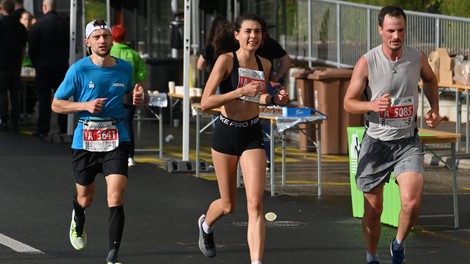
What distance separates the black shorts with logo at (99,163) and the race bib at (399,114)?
1927 millimetres

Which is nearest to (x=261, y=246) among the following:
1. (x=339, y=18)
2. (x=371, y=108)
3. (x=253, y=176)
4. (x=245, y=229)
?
(x=253, y=176)

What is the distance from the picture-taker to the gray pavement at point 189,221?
10.8m

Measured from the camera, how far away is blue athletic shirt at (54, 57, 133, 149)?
10227mm

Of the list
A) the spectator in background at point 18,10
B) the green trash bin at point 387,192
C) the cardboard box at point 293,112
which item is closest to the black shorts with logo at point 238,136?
the green trash bin at point 387,192

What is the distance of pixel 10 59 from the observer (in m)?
22.7

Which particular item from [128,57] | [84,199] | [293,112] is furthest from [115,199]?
[128,57]

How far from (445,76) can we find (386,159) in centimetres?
986

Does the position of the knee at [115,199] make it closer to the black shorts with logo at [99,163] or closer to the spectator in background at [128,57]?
the black shorts with logo at [99,163]

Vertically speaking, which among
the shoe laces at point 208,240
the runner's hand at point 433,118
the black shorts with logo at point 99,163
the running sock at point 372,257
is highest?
the runner's hand at point 433,118

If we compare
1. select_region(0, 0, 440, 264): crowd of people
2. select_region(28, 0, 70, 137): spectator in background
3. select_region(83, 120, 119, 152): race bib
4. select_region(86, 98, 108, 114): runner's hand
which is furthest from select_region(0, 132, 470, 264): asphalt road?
select_region(28, 0, 70, 137): spectator in background

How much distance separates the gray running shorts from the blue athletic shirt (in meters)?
1.83

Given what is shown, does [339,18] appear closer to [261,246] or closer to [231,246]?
[231,246]

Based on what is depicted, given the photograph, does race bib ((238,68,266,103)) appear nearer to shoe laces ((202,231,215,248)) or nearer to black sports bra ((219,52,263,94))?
black sports bra ((219,52,263,94))

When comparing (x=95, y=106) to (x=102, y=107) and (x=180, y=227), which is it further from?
(x=180, y=227)
